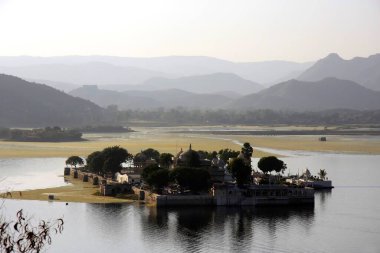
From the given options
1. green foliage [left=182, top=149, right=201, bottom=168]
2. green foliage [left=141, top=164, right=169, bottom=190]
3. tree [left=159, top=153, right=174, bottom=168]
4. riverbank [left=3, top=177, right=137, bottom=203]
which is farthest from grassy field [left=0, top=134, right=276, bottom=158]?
green foliage [left=141, top=164, right=169, bottom=190]

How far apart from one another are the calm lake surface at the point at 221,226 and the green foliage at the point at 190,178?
2570 millimetres

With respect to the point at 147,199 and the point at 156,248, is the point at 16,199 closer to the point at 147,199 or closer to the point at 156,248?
the point at 147,199

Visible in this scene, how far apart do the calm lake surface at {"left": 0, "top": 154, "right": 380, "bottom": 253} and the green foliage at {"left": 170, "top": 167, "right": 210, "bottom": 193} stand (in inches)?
101

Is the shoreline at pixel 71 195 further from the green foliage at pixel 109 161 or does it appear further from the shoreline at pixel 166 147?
the shoreline at pixel 166 147

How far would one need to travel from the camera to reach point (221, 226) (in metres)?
48.7

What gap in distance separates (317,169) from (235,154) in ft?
32.4

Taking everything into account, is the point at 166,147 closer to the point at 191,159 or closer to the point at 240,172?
the point at 191,159

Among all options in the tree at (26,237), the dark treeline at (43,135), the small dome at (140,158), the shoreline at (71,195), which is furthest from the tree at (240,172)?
the dark treeline at (43,135)

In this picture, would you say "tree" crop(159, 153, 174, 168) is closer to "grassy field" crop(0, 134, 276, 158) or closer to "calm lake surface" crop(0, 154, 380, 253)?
"calm lake surface" crop(0, 154, 380, 253)

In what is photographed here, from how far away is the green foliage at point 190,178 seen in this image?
57.1 m

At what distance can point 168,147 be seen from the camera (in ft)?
358

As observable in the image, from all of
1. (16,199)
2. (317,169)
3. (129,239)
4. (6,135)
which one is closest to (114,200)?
(16,199)

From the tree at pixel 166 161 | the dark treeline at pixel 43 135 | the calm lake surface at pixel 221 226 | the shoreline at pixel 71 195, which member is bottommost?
the calm lake surface at pixel 221 226

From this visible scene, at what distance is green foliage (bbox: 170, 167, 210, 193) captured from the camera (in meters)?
57.1
